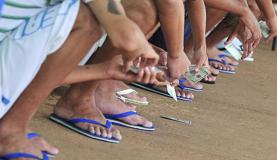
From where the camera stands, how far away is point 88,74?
3.16m

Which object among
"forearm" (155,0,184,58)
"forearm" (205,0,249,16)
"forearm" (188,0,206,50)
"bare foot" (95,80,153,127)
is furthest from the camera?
"forearm" (205,0,249,16)

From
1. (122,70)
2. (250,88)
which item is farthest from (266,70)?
(122,70)

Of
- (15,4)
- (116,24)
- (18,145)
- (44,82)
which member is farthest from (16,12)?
(18,145)

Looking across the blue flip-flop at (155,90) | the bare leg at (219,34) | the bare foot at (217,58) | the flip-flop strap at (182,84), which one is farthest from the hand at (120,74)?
the bare foot at (217,58)

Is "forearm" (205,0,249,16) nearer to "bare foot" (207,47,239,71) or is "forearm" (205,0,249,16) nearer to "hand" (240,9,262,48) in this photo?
"hand" (240,9,262,48)

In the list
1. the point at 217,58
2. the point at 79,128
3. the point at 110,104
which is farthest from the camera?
the point at 217,58

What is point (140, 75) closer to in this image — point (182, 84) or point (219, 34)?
point (182, 84)

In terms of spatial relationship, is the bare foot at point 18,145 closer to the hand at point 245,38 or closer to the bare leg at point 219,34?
the hand at point 245,38

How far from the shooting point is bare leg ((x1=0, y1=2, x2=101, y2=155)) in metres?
2.71

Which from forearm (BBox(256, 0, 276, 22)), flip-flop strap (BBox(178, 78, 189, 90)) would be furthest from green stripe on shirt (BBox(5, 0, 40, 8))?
forearm (BBox(256, 0, 276, 22))

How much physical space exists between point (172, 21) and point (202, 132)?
0.90 m

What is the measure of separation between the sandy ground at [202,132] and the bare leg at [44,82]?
26 cm

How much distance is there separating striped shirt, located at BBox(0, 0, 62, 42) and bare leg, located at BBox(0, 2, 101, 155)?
18 centimetres

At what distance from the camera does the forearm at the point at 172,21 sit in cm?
312
